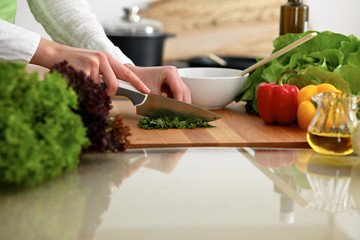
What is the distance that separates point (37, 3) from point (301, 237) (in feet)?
4.70

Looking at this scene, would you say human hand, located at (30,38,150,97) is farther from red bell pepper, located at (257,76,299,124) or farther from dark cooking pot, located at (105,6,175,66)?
dark cooking pot, located at (105,6,175,66)

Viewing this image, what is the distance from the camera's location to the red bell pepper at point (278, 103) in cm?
140

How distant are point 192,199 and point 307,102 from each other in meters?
0.65

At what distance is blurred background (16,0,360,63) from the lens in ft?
11.5

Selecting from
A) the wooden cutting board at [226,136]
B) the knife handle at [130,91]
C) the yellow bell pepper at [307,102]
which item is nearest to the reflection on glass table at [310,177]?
the wooden cutting board at [226,136]

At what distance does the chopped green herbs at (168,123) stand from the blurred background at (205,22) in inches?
86.6

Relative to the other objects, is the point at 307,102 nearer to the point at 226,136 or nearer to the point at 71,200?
the point at 226,136

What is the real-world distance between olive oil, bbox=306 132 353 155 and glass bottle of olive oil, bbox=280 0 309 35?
2.68 feet

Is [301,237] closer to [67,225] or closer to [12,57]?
[67,225]

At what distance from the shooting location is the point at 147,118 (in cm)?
137

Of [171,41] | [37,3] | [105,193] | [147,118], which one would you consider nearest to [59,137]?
[105,193]

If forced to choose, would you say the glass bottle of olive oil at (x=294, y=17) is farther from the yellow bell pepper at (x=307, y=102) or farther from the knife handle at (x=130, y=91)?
the knife handle at (x=130, y=91)

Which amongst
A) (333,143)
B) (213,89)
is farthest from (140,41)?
(333,143)

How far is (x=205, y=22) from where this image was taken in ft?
11.8
